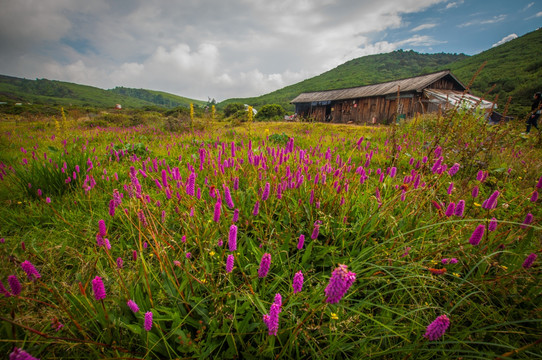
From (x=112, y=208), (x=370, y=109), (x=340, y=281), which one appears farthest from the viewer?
(x=370, y=109)

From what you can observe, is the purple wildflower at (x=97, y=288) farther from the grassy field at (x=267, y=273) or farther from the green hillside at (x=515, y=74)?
the green hillside at (x=515, y=74)

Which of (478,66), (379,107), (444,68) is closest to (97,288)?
(379,107)

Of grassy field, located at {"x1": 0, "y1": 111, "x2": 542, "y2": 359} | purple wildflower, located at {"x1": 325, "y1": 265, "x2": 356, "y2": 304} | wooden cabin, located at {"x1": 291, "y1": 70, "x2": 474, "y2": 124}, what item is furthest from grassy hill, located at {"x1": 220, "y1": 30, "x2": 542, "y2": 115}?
wooden cabin, located at {"x1": 291, "y1": 70, "x2": 474, "y2": 124}

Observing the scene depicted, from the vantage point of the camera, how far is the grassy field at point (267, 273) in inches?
42.3

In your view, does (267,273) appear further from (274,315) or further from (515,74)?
(515,74)

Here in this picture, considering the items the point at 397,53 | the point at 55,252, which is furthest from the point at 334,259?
the point at 397,53

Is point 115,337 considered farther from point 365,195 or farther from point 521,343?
point 365,195

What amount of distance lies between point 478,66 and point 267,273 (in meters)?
116

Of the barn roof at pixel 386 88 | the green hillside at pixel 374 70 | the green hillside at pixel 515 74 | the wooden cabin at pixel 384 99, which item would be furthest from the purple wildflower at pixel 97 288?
the green hillside at pixel 374 70

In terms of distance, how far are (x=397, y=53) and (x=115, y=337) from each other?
162 m

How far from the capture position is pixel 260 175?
2592 mm

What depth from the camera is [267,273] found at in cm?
119

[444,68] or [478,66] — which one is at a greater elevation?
[444,68]

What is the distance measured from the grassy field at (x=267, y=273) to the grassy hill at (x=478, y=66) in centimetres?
493
